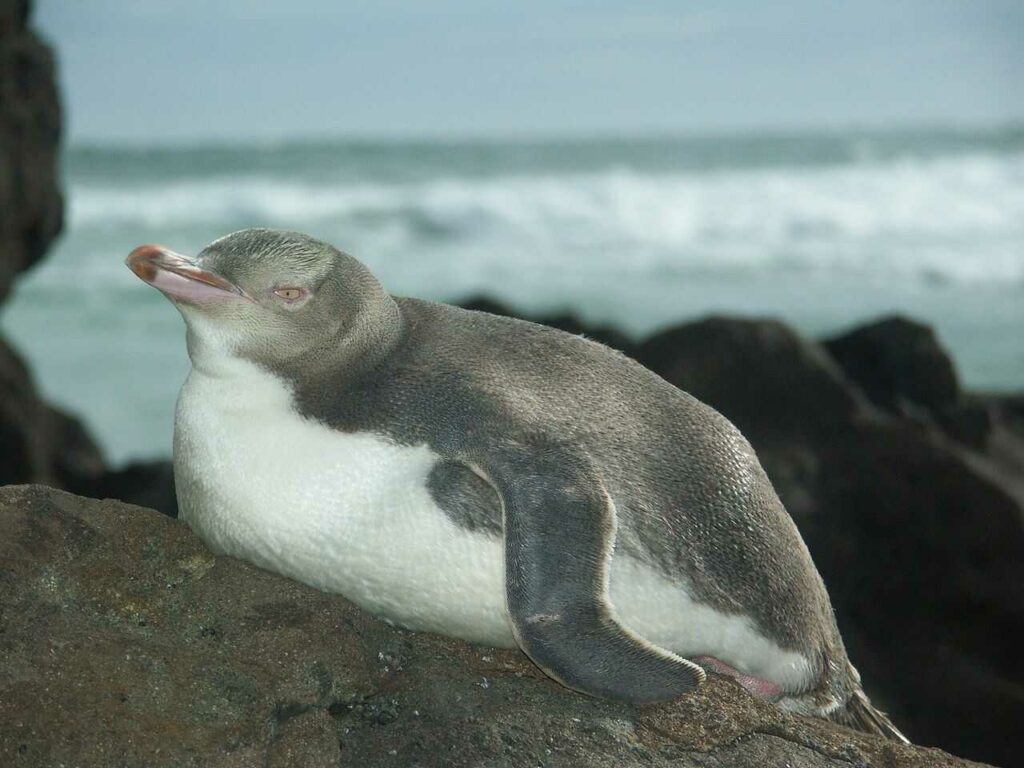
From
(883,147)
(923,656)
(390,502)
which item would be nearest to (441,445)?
(390,502)

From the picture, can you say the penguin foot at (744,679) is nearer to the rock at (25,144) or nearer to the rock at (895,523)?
the rock at (895,523)

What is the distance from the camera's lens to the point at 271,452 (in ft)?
11.3

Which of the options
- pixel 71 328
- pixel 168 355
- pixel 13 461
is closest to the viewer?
pixel 13 461

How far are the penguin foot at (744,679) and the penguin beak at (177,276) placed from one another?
1542 mm

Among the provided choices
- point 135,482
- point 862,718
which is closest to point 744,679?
point 862,718

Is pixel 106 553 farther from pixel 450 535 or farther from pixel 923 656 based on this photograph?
pixel 923 656

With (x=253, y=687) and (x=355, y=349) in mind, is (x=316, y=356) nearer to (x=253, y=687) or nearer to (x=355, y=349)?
(x=355, y=349)

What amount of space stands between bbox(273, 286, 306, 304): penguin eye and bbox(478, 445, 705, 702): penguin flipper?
0.69 metres

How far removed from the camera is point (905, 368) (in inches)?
303

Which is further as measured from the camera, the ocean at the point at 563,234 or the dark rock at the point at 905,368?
the ocean at the point at 563,234

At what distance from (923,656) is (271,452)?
4.57 meters

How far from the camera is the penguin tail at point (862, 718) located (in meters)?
3.87

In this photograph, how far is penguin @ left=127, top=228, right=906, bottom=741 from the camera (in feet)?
10.7

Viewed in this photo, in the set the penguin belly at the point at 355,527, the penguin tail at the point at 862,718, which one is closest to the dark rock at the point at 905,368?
the penguin tail at the point at 862,718
